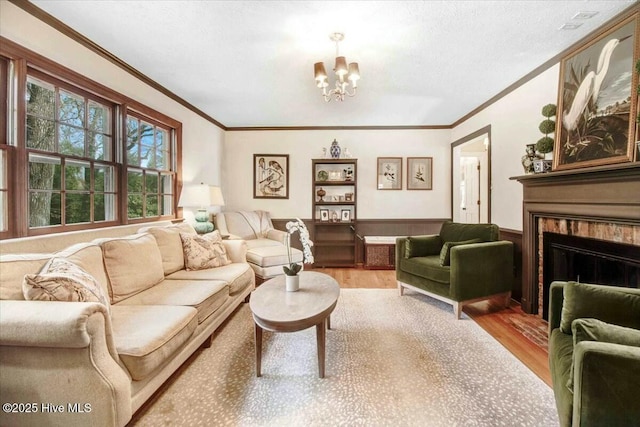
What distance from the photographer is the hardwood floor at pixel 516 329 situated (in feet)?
6.58

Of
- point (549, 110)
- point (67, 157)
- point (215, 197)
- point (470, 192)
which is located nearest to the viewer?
point (67, 157)

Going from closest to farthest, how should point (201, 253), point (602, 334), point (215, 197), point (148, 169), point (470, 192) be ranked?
point (602, 334)
point (201, 253)
point (148, 169)
point (215, 197)
point (470, 192)

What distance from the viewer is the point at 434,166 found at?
4875 mm

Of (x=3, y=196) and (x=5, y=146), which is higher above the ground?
(x=5, y=146)

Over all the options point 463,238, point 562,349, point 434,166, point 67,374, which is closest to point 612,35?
point 463,238

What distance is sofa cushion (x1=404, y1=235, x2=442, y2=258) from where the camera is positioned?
330cm

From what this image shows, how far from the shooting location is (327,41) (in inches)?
87.7

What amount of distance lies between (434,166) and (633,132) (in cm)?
304

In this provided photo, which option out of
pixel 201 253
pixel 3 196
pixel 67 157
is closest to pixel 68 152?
pixel 67 157

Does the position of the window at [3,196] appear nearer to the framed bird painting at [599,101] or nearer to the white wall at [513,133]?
the framed bird painting at [599,101]

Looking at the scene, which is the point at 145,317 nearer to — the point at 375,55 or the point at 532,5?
the point at 375,55

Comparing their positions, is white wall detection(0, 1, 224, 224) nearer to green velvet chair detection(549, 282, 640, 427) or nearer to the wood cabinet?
the wood cabinet

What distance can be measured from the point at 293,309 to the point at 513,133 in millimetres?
3198

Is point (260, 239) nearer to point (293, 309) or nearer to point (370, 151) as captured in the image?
point (370, 151)
